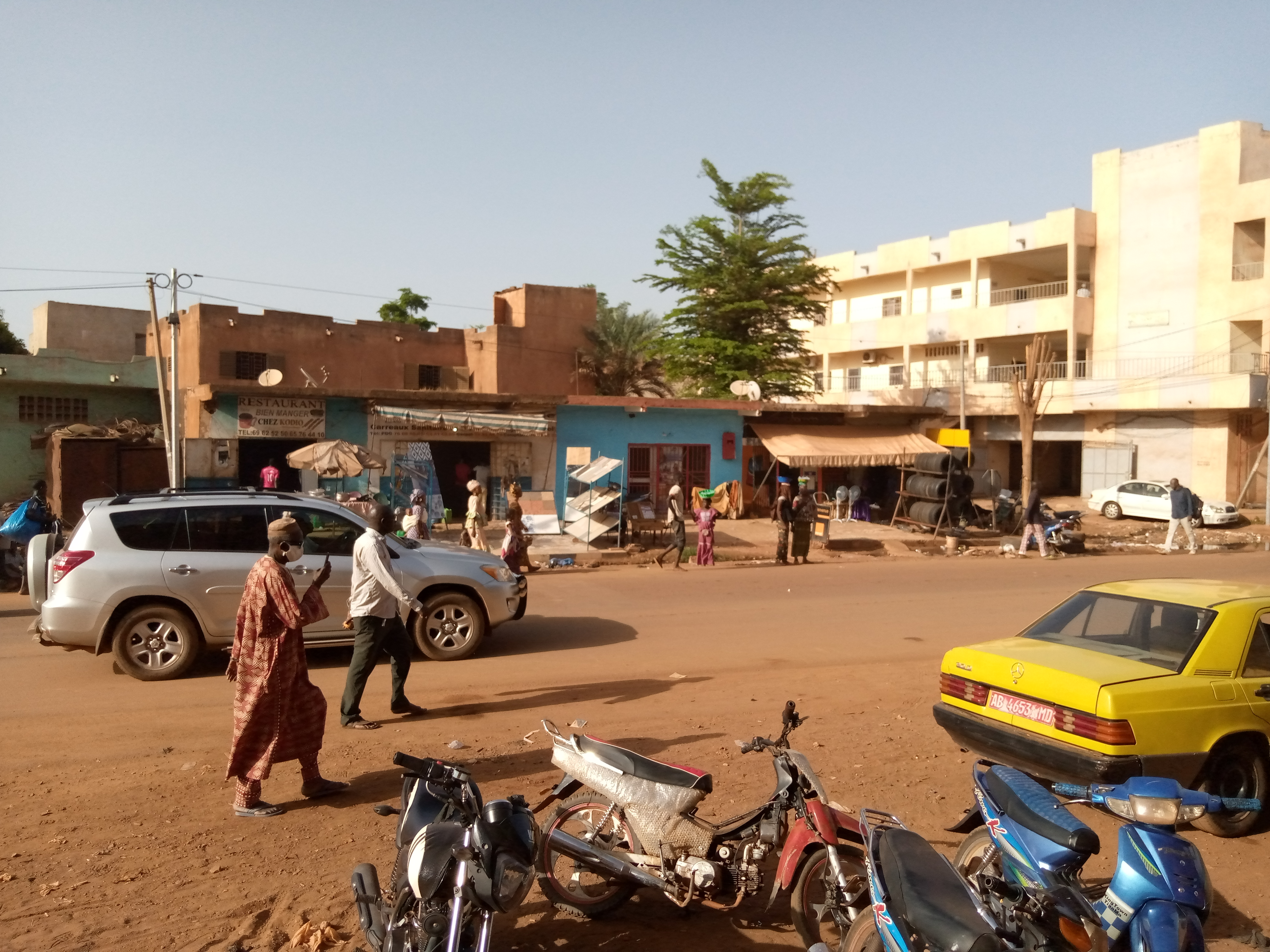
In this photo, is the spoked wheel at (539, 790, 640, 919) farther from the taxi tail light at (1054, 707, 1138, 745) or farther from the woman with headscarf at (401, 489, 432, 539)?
the woman with headscarf at (401, 489, 432, 539)

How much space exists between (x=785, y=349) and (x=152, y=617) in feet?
97.3

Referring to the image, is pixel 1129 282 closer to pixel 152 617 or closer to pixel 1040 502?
pixel 1040 502

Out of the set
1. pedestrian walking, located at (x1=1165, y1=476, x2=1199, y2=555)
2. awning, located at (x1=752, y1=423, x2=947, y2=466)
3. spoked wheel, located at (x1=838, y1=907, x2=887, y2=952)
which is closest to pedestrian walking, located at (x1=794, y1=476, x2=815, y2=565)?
awning, located at (x1=752, y1=423, x2=947, y2=466)

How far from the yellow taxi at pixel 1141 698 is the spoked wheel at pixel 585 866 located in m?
2.56

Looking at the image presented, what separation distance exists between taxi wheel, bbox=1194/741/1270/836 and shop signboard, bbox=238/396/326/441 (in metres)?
19.7

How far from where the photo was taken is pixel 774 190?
35719 millimetres

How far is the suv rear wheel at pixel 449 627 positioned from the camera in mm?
9367

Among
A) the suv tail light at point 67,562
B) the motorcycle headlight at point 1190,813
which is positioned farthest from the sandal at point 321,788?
the motorcycle headlight at point 1190,813

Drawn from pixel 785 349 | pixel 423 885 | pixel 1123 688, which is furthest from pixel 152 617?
pixel 785 349

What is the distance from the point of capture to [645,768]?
167 inches

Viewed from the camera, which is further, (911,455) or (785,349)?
(785,349)

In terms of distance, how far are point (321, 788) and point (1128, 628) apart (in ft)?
17.5

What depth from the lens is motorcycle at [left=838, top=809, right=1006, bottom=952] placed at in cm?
282

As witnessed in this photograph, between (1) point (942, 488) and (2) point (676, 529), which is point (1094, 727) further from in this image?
(1) point (942, 488)
